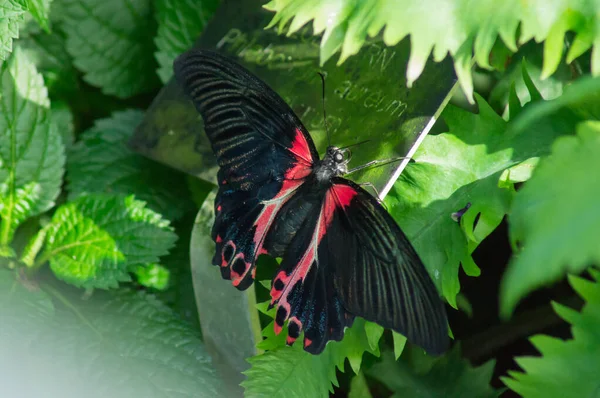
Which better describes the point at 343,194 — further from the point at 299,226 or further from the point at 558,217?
the point at 558,217

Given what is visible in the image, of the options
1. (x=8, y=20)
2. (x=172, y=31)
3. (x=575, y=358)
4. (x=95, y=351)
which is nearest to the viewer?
(x=575, y=358)

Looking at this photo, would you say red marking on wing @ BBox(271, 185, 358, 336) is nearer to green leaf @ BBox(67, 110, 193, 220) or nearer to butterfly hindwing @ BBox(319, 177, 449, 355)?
butterfly hindwing @ BBox(319, 177, 449, 355)

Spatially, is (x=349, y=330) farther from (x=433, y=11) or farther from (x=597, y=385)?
(x=433, y=11)

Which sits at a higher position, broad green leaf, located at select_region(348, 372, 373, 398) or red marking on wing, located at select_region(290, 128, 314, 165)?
red marking on wing, located at select_region(290, 128, 314, 165)

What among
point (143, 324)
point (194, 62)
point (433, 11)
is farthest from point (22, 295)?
point (433, 11)

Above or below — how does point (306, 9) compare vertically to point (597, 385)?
above

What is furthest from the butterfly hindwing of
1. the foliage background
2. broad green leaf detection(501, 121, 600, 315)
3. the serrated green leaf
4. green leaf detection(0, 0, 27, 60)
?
green leaf detection(0, 0, 27, 60)

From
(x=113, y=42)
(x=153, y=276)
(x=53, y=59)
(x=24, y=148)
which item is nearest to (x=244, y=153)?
(x=153, y=276)
